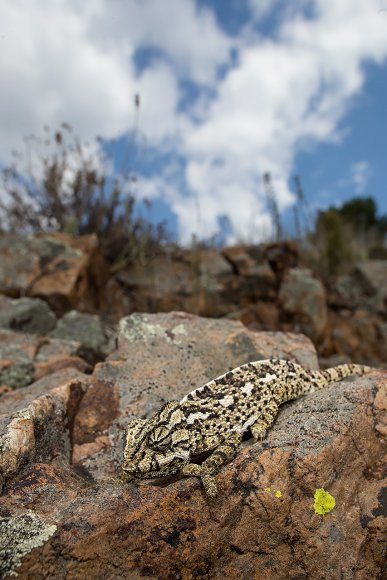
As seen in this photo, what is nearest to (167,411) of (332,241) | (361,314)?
(361,314)

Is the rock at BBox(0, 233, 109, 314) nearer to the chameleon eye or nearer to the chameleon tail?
the chameleon tail

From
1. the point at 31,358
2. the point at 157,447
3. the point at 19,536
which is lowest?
the point at 19,536

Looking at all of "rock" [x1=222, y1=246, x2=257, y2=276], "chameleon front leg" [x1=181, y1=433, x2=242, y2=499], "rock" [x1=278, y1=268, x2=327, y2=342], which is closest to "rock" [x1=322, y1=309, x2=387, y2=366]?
"rock" [x1=278, y1=268, x2=327, y2=342]

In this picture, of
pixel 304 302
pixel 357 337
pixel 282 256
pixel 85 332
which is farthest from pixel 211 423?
pixel 357 337

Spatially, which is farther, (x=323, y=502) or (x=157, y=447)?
(x=157, y=447)

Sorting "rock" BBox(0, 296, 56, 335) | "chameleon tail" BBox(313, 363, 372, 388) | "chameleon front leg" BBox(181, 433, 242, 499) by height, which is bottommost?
"chameleon front leg" BBox(181, 433, 242, 499)

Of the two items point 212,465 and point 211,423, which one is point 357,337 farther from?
point 212,465

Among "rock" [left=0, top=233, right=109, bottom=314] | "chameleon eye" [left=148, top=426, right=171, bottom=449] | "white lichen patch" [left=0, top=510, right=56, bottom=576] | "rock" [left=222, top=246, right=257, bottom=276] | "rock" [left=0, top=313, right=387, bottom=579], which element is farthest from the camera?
"rock" [left=222, top=246, right=257, bottom=276]
